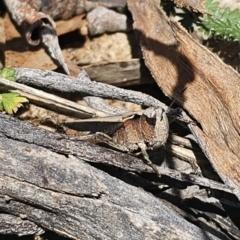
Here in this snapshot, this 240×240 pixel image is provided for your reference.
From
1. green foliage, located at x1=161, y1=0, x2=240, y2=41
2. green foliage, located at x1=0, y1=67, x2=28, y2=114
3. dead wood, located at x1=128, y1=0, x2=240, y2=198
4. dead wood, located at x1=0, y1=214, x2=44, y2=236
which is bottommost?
dead wood, located at x1=0, y1=214, x2=44, y2=236

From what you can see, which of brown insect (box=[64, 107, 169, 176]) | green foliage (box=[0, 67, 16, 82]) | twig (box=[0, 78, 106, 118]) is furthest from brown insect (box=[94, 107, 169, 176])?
green foliage (box=[0, 67, 16, 82])

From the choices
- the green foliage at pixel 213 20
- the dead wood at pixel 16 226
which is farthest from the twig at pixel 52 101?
the green foliage at pixel 213 20

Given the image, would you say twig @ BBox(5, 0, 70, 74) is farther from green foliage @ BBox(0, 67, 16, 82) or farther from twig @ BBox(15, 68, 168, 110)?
green foliage @ BBox(0, 67, 16, 82)

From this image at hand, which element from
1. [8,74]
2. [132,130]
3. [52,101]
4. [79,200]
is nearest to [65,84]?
[52,101]

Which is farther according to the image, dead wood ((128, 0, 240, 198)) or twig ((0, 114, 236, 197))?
dead wood ((128, 0, 240, 198))

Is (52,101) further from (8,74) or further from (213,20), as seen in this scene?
(213,20)

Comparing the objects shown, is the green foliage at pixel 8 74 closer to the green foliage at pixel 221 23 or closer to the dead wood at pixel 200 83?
the dead wood at pixel 200 83
